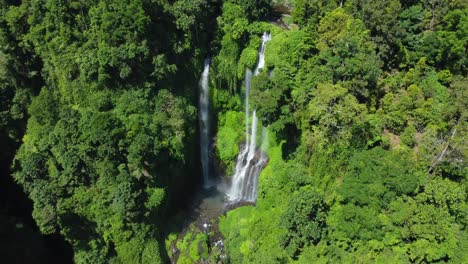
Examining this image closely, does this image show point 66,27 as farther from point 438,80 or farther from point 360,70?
point 438,80

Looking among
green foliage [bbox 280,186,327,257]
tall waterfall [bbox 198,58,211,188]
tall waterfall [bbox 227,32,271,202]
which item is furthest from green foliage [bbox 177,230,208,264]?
green foliage [bbox 280,186,327,257]

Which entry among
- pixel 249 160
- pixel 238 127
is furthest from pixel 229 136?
pixel 249 160

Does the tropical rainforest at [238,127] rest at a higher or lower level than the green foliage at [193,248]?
higher

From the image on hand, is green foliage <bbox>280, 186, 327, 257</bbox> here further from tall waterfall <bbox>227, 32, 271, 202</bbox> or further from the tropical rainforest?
tall waterfall <bbox>227, 32, 271, 202</bbox>

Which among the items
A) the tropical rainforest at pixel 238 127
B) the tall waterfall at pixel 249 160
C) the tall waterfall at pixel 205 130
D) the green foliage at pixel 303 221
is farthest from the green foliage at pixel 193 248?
the green foliage at pixel 303 221

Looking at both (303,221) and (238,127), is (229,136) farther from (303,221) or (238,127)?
(303,221)

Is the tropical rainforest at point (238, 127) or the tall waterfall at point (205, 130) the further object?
the tall waterfall at point (205, 130)

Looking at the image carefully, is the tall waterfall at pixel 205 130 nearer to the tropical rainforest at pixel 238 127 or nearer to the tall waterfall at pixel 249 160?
the tropical rainforest at pixel 238 127

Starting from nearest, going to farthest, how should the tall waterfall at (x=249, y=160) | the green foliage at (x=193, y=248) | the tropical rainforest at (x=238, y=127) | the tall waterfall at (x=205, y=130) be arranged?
the tropical rainforest at (x=238, y=127), the green foliage at (x=193, y=248), the tall waterfall at (x=249, y=160), the tall waterfall at (x=205, y=130)
